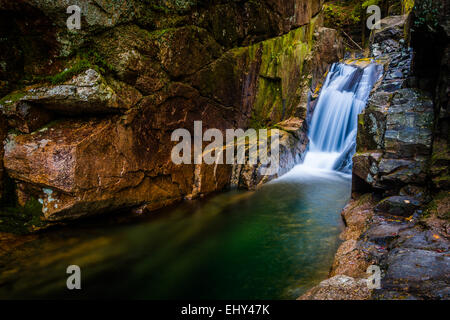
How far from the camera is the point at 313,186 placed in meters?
8.42

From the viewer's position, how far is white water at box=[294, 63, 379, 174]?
998cm

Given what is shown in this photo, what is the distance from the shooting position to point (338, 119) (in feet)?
35.0

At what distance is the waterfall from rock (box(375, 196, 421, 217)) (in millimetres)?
4636

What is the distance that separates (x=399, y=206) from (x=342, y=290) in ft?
8.53

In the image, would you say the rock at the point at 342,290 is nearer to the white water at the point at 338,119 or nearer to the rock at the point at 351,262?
the rock at the point at 351,262

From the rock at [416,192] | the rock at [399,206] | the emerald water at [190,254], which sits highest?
the rock at [416,192]

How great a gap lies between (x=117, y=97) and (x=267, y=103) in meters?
6.17

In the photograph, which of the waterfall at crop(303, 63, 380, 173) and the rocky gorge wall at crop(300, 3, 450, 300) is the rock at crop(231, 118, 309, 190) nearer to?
the waterfall at crop(303, 63, 380, 173)

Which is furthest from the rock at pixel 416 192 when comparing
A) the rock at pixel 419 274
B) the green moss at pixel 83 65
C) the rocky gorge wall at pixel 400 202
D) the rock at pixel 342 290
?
the green moss at pixel 83 65

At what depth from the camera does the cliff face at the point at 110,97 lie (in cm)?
499

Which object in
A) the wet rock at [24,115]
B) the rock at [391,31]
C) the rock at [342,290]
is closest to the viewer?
the rock at [342,290]

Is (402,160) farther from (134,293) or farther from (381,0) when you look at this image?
(381,0)

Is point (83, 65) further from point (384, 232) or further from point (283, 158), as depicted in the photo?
point (283, 158)

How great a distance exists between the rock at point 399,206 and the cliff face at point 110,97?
4.75m
